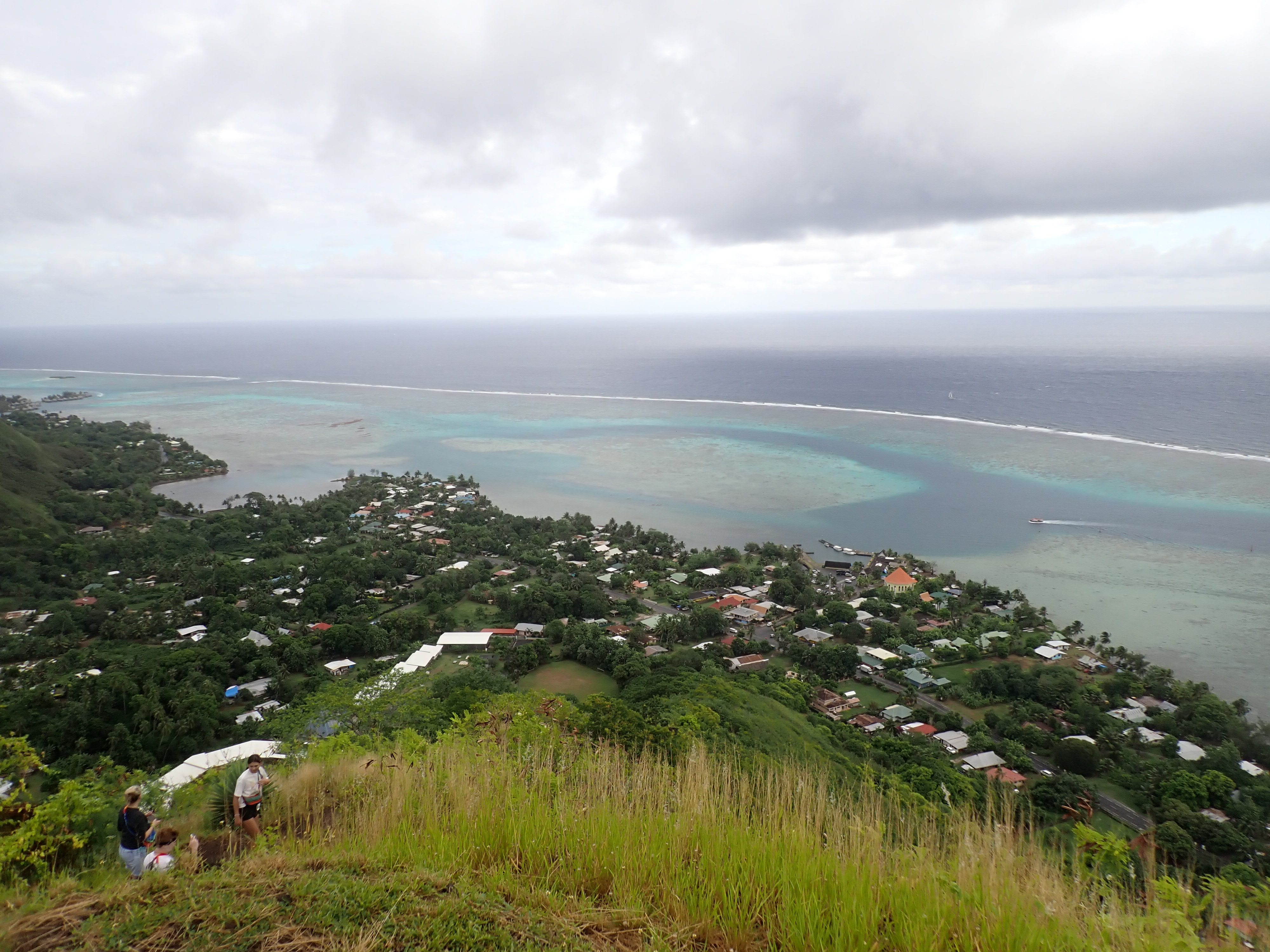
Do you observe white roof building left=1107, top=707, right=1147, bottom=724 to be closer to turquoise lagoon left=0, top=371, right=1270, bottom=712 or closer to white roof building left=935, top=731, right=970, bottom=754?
turquoise lagoon left=0, top=371, right=1270, bottom=712

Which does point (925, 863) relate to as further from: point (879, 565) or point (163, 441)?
point (163, 441)

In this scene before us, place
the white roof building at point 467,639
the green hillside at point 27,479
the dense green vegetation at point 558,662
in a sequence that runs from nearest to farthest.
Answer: the dense green vegetation at point 558,662
the white roof building at point 467,639
the green hillside at point 27,479

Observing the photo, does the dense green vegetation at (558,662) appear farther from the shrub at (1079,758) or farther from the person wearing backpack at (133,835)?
the person wearing backpack at (133,835)

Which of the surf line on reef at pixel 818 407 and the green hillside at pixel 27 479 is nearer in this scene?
the green hillside at pixel 27 479

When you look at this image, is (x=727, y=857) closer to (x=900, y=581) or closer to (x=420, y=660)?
(x=420, y=660)

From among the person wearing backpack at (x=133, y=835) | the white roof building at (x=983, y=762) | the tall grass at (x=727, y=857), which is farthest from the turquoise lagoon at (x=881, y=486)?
the person wearing backpack at (x=133, y=835)

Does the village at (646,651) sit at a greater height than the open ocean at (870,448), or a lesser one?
lesser

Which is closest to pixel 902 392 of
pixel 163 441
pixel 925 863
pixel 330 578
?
pixel 330 578

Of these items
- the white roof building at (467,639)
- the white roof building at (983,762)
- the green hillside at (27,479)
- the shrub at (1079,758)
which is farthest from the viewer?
the green hillside at (27,479)

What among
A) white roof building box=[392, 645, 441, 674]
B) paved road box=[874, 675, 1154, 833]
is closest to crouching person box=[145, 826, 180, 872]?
white roof building box=[392, 645, 441, 674]
